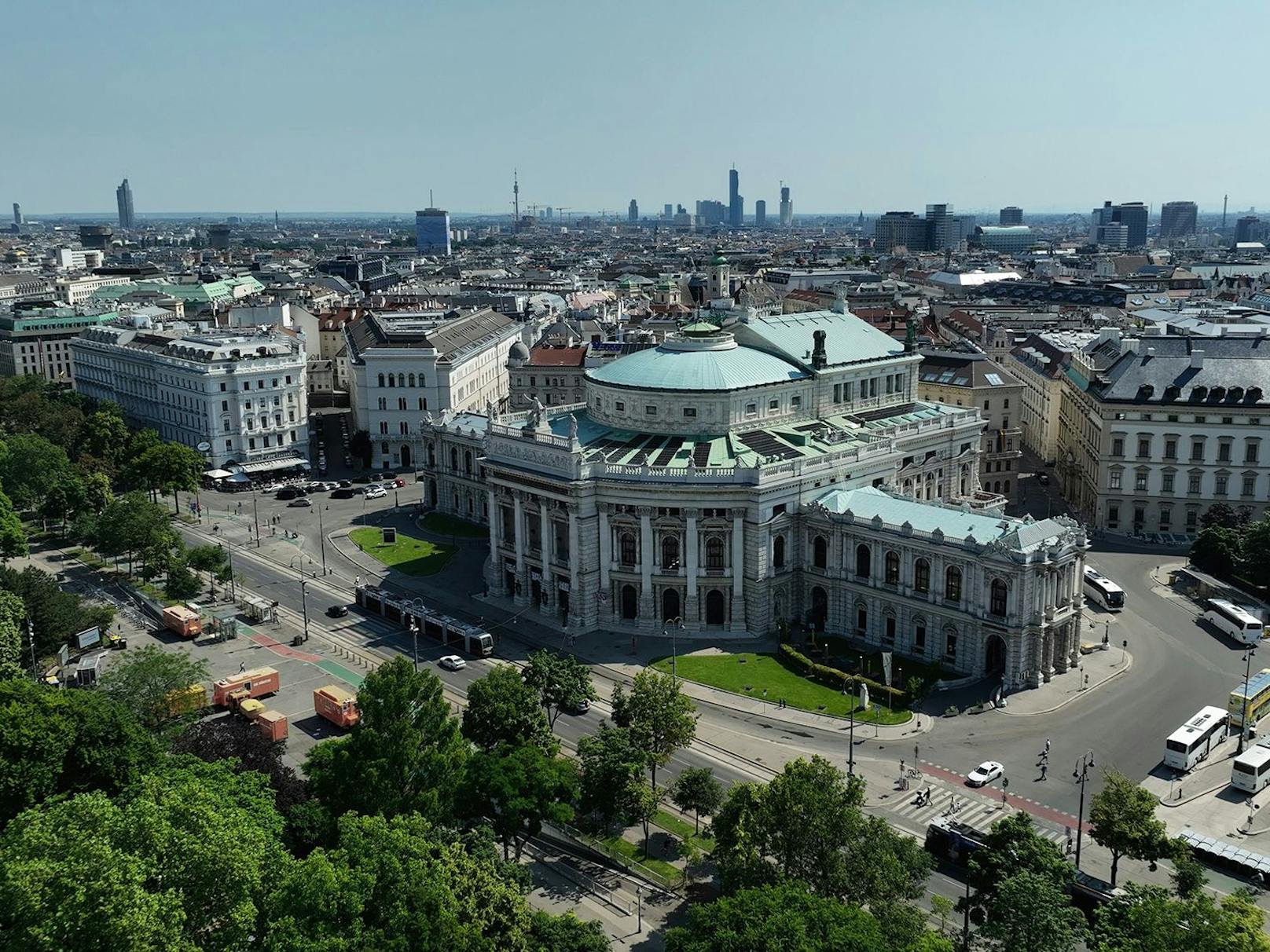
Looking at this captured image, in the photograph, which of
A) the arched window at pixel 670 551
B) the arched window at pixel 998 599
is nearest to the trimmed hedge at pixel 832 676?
the arched window at pixel 998 599

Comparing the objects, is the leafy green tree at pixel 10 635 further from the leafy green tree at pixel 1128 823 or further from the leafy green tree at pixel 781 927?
the leafy green tree at pixel 1128 823

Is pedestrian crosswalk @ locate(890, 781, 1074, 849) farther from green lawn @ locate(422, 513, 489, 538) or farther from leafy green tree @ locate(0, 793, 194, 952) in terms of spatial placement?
green lawn @ locate(422, 513, 489, 538)

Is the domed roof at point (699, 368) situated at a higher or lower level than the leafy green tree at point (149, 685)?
higher

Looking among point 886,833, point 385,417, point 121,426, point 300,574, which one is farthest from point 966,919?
point 121,426

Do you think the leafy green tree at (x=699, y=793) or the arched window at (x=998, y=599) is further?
the arched window at (x=998, y=599)

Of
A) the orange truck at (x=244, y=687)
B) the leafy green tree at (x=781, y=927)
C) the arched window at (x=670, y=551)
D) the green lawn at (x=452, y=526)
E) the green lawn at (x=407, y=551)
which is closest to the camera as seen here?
the leafy green tree at (x=781, y=927)

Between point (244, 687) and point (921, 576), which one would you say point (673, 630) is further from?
point (244, 687)
